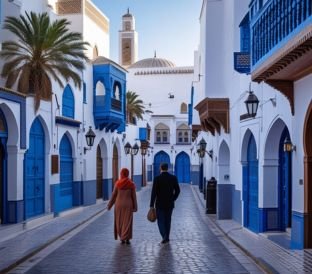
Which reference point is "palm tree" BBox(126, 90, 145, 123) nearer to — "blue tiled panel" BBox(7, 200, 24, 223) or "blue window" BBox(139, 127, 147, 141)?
"blue window" BBox(139, 127, 147, 141)

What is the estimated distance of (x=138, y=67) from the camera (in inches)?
2635

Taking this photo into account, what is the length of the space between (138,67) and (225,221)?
4977 centimetres

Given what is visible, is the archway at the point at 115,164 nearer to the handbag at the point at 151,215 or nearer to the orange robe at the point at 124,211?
the orange robe at the point at 124,211

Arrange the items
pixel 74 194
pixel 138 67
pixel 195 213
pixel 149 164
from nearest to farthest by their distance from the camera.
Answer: pixel 195 213 < pixel 74 194 < pixel 149 164 < pixel 138 67

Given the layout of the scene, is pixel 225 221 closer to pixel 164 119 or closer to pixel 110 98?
pixel 110 98

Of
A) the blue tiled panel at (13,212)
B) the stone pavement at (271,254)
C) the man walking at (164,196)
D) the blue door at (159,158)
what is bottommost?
the stone pavement at (271,254)

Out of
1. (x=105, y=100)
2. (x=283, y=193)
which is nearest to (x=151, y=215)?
(x=283, y=193)

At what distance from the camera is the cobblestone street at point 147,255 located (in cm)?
995

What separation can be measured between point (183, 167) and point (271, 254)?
46.1 metres

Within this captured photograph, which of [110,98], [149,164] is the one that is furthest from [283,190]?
[149,164]

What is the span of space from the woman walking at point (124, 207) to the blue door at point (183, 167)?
4408cm

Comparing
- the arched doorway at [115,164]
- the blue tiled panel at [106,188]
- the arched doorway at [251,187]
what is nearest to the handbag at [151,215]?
the arched doorway at [251,187]

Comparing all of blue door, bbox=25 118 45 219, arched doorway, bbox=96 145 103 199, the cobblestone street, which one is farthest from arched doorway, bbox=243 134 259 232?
arched doorway, bbox=96 145 103 199

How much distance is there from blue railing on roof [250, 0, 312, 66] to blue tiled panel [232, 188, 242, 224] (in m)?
6.14
